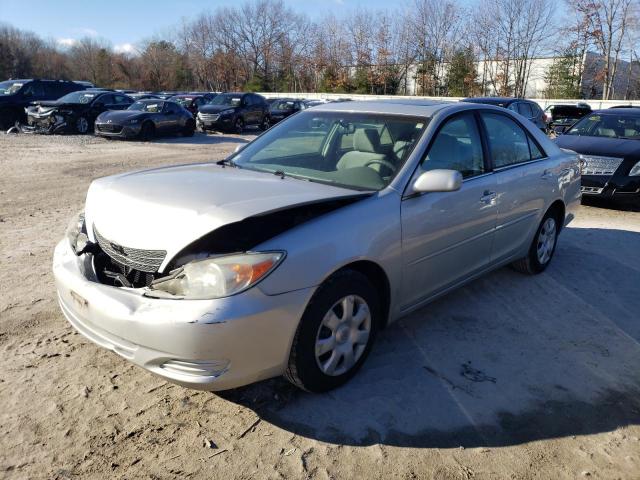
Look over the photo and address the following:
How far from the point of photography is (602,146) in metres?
8.80

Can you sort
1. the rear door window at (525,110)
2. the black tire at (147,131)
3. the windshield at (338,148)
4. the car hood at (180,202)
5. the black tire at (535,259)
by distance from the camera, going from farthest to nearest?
the black tire at (147,131) → the rear door window at (525,110) → the black tire at (535,259) → the windshield at (338,148) → the car hood at (180,202)

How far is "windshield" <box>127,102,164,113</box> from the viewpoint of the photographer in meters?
18.1

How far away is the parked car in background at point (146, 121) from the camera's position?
17.0 m

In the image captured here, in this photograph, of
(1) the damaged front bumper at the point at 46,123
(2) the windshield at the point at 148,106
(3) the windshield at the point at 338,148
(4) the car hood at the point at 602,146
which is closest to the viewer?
(3) the windshield at the point at 338,148

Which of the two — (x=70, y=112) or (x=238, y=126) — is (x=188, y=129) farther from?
(x=70, y=112)

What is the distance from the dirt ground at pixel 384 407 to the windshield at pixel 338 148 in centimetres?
123

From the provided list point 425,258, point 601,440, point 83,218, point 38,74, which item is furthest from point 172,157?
point 38,74

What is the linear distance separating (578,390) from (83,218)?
3407mm

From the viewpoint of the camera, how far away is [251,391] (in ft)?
10.2

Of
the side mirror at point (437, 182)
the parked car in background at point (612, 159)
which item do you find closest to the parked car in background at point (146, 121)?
the parked car in background at point (612, 159)

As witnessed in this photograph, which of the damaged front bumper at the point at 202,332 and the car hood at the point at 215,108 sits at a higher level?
the car hood at the point at 215,108

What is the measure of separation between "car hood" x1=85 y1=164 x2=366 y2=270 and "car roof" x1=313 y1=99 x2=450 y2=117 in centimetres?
101

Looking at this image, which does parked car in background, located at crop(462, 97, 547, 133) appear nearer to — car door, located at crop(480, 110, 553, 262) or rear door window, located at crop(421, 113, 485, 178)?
car door, located at crop(480, 110, 553, 262)

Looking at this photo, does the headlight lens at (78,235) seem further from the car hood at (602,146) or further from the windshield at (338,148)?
the car hood at (602,146)
